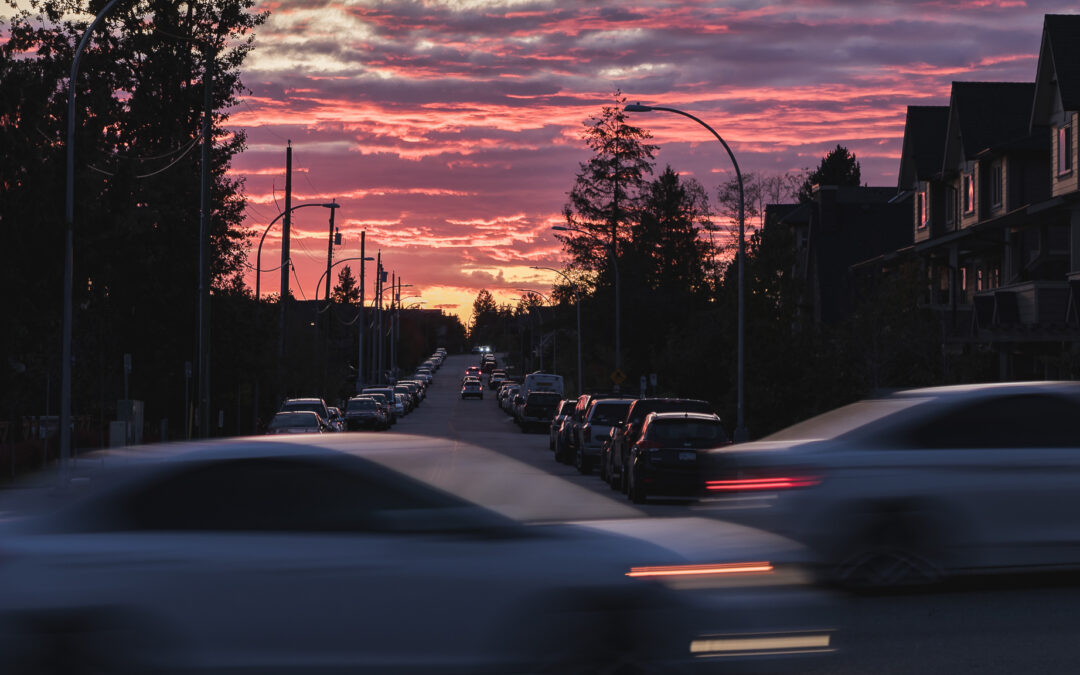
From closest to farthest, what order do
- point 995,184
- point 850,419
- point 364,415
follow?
point 850,419 < point 995,184 < point 364,415

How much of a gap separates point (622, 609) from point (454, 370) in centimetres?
18345

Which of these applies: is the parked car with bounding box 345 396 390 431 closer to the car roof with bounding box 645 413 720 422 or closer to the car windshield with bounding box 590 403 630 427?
the car windshield with bounding box 590 403 630 427

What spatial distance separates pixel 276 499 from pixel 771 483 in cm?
506

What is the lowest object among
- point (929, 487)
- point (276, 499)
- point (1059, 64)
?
point (929, 487)

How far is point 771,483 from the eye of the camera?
1089 cm

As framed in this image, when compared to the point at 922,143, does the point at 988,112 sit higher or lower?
higher

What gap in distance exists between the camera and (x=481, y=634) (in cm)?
676

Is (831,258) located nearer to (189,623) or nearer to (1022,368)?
(1022,368)

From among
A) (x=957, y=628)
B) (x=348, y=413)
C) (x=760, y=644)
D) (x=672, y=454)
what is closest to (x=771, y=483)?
(x=957, y=628)

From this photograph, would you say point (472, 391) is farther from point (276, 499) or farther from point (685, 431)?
point (276, 499)

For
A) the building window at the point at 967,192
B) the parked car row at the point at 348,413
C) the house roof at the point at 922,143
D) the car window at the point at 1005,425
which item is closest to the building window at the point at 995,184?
the building window at the point at 967,192

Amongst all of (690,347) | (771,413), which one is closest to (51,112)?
(771,413)

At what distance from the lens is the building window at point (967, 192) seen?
142 ft

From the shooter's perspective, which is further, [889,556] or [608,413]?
[608,413]
